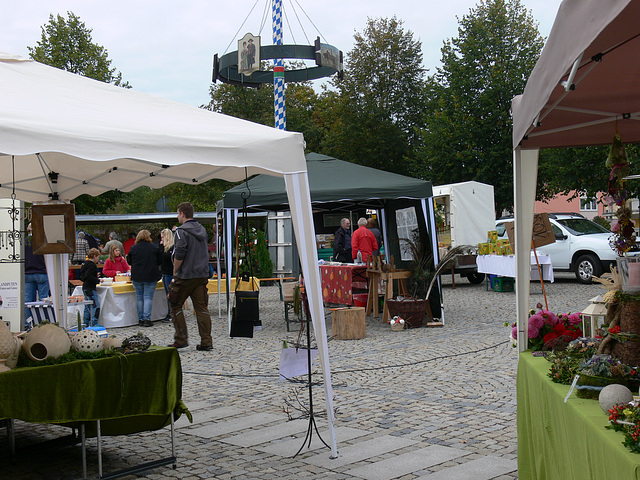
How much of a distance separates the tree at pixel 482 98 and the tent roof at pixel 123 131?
874 inches

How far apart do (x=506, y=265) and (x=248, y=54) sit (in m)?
7.19

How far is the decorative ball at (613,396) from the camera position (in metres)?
2.59

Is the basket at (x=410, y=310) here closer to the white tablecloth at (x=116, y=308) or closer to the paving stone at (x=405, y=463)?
the white tablecloth at (x=116, y=308)

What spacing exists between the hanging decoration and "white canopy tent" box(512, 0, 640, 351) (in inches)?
16.0

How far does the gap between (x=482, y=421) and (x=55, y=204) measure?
4.45m

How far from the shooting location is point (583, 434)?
2.60m

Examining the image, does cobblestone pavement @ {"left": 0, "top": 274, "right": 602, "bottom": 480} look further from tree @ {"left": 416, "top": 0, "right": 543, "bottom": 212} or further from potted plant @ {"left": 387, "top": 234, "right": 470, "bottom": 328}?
tree @ {"left": 416, "top": 0, "right": 543, "bottom": 212}

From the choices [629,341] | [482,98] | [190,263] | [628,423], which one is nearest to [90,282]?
[190,263]

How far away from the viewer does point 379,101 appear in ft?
118

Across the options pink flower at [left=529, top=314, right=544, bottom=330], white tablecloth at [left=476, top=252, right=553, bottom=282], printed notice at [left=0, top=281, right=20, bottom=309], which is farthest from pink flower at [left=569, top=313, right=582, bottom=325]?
white tablecloth at [left=476, top=252, right=553, bottom=282]

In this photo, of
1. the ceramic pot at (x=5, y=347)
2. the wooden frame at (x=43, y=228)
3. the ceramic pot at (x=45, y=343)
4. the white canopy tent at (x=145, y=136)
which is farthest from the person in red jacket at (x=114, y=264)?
the ceramic pot at (x=5, y=347)

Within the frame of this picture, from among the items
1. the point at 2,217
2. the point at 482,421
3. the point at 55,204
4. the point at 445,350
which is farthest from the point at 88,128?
the point at 2,217

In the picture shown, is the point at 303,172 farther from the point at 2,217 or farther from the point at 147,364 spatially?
the point at 2,217

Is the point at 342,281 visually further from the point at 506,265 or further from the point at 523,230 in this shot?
the point at 523,230
